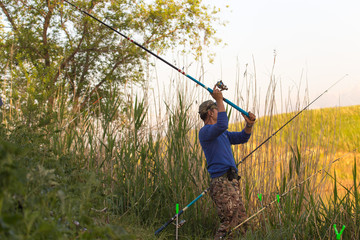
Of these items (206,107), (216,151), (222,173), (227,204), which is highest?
(206,107)

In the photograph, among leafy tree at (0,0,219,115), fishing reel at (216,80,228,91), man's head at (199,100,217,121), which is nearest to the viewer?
fishing reel at (216,80,228,91)

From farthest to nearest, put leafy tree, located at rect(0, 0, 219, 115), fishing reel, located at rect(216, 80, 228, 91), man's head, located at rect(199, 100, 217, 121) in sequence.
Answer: leafy tree, located at rect(0, 0, 219, 115)
man's head, located at rect(199, 100, 217, 121)
fishing reel, located at rect(216, 80, 228, 91)

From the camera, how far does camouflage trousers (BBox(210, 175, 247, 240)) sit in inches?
140

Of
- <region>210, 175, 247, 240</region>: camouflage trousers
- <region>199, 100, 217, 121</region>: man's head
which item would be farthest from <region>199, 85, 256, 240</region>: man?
<region>199, 100, 217, 121</region>: man's head

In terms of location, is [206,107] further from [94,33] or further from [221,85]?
[94,33]

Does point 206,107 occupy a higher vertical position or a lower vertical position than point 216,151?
higher

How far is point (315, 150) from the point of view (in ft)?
14.0

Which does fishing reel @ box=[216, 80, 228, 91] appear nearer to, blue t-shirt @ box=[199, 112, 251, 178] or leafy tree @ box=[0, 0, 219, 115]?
blue t-shirt @ box=[199, 112, 251, 178]

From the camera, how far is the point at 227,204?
3562 millimetres

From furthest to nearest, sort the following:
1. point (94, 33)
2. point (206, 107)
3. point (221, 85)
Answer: point (94, 33) → point (206, 107) → point (221, 85)

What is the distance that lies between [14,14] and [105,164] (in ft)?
43.9

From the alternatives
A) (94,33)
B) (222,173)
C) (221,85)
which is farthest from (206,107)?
(94,33)

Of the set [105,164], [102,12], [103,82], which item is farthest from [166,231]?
[102,12]

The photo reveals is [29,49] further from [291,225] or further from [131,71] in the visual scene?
[291,225]
